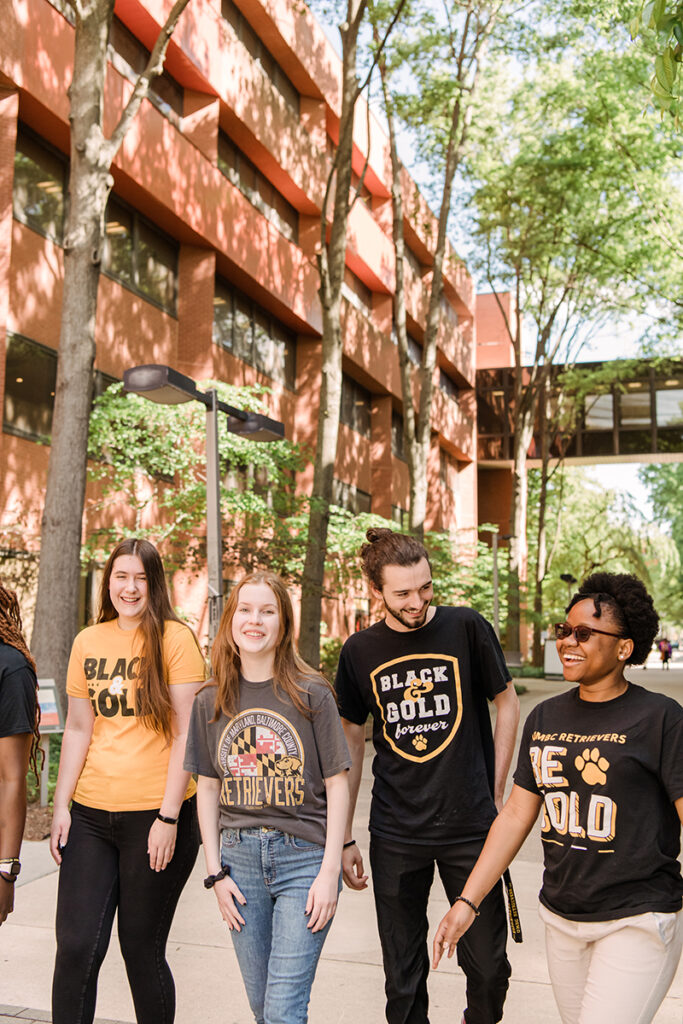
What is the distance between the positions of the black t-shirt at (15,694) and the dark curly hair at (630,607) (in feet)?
5.33

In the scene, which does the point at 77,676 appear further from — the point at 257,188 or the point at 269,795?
the point at 257,188

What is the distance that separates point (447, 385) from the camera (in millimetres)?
45938

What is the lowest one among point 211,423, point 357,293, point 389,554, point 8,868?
point 8,868

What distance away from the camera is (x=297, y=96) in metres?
28.9

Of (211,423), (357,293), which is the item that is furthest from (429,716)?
(357,293)

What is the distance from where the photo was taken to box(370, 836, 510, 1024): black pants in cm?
Answer: 380

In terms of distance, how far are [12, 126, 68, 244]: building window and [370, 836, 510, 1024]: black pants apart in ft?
46.8

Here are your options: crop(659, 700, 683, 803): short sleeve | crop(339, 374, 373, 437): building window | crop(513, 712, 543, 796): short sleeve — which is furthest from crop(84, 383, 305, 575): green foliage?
crop(339, 374, 373, 437): building window

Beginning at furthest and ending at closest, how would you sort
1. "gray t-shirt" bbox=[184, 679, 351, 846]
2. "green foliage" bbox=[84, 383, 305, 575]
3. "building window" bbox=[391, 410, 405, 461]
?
1. "building window" bbox=[391, 410, 405, 461]
2. "green foliage" bbox=[84, 383, 305, 575]
3. "gray t-shirt" bbox=[184, 679, 351, 846]

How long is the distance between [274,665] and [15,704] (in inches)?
33.5

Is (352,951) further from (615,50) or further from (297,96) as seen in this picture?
(297,96)

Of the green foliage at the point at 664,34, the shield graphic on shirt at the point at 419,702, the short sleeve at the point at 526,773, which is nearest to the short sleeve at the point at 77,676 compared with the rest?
the shield graphic on shirt at the point at 419,702

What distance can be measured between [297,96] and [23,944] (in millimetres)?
26764

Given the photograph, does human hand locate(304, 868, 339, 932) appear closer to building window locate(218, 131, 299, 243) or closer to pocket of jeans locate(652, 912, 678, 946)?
pocket of jeans locate(652, 912, 678, 946)
